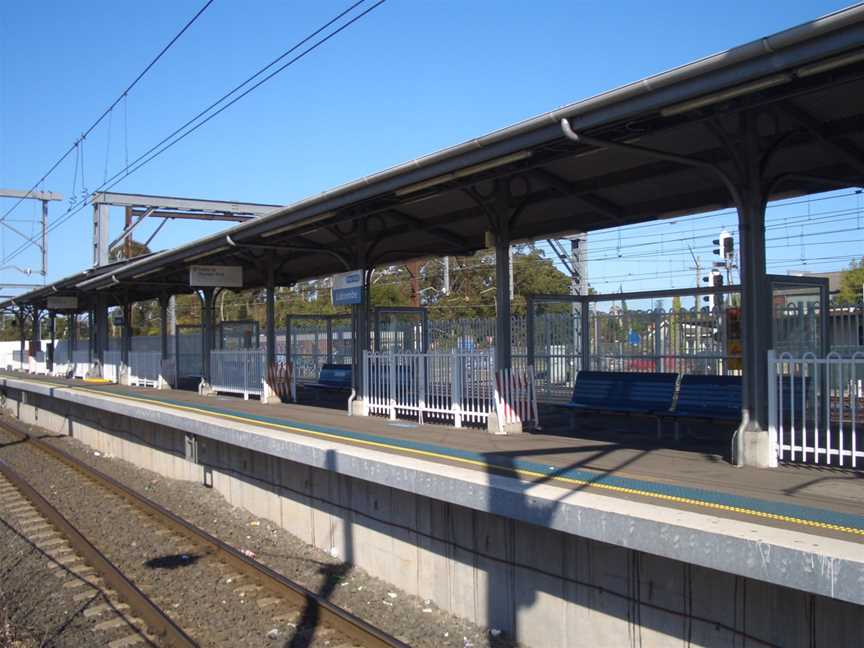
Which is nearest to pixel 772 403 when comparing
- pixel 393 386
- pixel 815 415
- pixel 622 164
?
pixel 815 415

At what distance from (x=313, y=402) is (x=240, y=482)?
533 centimetres

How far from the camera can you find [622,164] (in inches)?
415

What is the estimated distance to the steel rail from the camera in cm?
729

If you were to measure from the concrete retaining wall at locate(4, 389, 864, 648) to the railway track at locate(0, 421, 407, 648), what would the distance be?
3.36ft

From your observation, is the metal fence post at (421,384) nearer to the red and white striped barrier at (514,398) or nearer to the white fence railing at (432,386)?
the white fence railing at (432,386)

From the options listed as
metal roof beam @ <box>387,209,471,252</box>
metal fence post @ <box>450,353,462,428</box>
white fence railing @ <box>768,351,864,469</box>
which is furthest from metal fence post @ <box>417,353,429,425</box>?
white fence railing @ <box>768,351,864,469</box>

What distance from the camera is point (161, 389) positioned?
2344 centimetres

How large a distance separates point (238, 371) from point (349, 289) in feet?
20.7

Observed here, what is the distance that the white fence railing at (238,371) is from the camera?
18484 millimetres

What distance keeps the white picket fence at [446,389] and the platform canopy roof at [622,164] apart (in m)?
2.15

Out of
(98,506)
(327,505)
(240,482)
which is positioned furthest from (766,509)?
(98,506)

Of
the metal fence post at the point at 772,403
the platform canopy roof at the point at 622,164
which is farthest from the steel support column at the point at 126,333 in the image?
the metal fence post at the point at 772,403

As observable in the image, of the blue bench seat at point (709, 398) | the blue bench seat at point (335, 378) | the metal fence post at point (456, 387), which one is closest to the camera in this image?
the blue bench seat at point (709, 398)

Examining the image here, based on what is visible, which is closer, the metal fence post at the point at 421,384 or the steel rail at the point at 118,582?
the steel rail at the point at 118,582
